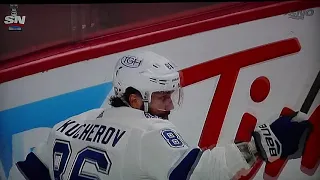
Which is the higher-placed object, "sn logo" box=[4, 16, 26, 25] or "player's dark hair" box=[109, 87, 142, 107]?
"sn logo" box=[4, 16, 26, 25]

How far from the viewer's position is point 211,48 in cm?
228

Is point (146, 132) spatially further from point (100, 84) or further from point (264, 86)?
point (264, 86)

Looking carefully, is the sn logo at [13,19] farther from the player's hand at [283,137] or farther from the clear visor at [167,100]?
the player's hand at [283,137]

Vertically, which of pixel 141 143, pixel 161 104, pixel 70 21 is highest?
pixel 70 21

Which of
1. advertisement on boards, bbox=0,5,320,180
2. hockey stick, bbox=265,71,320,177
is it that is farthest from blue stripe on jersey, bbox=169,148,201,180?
hockey stick, bbox=265,71,320,177

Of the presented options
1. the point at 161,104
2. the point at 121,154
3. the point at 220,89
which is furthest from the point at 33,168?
the point at 220,89

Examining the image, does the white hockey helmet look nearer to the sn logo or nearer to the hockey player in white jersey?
the hockey player in white jersey

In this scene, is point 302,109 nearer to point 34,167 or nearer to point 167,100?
point 167,100

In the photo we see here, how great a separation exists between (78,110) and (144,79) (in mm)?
287

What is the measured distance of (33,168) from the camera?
228 cm

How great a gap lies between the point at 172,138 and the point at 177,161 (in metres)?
0.09

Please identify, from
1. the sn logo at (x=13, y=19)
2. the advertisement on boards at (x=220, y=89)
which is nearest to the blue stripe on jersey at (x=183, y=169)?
the advertisement on boards at (x=220, y=89)

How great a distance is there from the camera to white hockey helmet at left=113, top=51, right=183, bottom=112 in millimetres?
2201

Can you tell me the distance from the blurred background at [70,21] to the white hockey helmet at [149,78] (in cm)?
13
